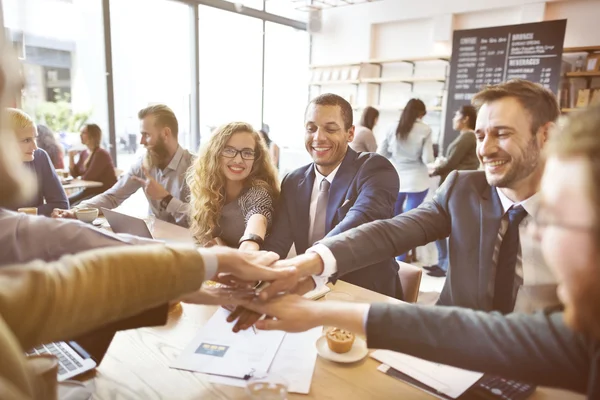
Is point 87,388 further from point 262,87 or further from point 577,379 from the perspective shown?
point 262,87

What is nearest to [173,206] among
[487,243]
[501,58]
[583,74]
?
[487,243]

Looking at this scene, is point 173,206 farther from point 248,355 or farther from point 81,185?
point 81,185

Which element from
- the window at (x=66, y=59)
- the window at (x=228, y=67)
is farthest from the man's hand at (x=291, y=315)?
the window at (x=228, y=67)

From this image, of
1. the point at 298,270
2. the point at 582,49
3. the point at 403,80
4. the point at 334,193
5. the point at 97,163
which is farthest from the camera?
the point at 403,80

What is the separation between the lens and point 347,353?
1.15 m

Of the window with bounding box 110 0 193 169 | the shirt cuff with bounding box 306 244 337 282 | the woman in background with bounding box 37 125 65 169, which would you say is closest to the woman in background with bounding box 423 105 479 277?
the shirt cuff with bounding box 306 244 337 282

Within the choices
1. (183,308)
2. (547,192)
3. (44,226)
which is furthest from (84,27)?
(547,192)

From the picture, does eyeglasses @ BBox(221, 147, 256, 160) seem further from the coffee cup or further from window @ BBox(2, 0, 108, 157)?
window @ BBox(2, 0, 108, 157)

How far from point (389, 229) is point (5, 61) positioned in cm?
131

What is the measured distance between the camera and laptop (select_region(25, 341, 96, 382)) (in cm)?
104

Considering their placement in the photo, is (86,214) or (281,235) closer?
(281,235)

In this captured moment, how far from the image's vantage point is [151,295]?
0.88m

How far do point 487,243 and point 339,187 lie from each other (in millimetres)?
788

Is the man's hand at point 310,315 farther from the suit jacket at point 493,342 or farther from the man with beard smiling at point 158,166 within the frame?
the man with beard smiling at point 158,166
